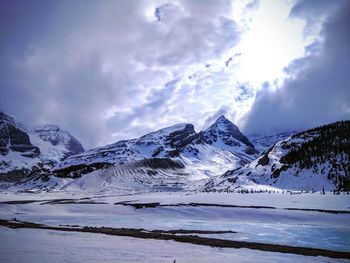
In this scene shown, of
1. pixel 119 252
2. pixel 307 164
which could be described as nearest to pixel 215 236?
pixel 119 252

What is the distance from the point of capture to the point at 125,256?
907 inches

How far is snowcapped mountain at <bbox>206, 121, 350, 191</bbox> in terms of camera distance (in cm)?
12119

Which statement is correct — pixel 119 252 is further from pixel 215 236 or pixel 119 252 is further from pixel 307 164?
pixel 307 164

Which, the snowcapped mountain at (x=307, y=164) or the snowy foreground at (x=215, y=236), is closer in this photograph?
the snowy foreground at (x=215, y=236)

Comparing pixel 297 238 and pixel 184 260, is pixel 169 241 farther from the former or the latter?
pixel 297 238

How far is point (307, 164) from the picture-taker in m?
134

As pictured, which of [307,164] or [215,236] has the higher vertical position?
[307,164]

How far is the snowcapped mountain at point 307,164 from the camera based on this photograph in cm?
12119

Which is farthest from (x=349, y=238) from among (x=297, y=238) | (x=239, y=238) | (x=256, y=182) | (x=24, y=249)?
(x=256, y=182)

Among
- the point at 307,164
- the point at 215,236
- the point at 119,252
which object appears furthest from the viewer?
the point at 307,164

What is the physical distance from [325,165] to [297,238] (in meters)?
102

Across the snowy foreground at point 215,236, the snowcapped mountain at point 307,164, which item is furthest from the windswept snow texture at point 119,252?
the snowcapped mountain at point 307,164

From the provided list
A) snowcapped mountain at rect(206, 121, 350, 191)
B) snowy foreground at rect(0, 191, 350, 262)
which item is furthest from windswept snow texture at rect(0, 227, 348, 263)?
snowcapped mountain at rect(206, 121, 350, 191)

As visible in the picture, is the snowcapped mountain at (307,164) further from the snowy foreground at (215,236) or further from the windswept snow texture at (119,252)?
the windswept snow texture at (119,252)
